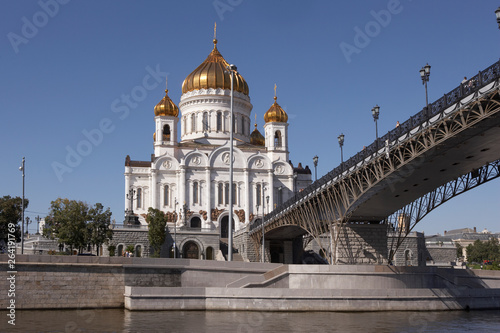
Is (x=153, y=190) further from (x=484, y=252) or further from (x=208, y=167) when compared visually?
(x=484, y=252)

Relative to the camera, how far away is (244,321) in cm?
2586

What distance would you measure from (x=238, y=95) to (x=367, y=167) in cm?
4397

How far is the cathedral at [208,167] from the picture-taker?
66250 millimetres

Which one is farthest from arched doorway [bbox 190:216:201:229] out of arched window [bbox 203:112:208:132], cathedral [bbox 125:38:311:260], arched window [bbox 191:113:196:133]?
arched window [bbox 191:113:196:133]

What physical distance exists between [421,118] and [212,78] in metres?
48.6

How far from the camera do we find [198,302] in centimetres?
2997

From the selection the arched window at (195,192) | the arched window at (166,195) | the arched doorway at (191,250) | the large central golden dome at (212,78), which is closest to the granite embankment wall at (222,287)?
the arched doorway at (191,250)

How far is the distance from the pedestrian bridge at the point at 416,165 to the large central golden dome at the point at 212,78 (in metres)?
31.8

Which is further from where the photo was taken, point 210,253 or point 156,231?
point 210,253

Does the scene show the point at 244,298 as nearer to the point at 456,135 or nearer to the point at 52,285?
the point at 52,285

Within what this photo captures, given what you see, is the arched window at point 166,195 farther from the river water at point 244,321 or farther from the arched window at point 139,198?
the river water at point 244,321

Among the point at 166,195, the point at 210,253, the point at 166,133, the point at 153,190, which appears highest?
the point at 166,133

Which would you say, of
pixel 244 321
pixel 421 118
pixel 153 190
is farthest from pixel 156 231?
pixel 421 118

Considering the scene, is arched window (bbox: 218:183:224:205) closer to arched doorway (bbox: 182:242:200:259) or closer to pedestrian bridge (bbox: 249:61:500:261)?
arched doorway (bbox: 182:242:200:259)
